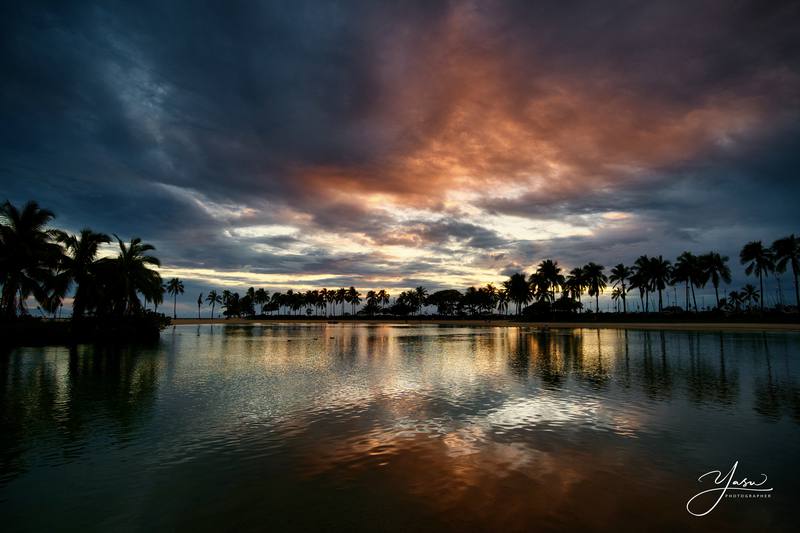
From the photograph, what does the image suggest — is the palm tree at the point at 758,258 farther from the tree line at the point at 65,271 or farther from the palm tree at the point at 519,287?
the tree line at the point at 65,271

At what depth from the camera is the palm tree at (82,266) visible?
5023 cm

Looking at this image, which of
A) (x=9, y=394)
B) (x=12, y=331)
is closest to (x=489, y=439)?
(x=9, y=394)

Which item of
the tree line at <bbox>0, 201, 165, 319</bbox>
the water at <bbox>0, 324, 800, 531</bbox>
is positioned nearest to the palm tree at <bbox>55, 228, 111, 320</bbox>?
the tree line at <bbox>0, 201, 165, 319</bbox>

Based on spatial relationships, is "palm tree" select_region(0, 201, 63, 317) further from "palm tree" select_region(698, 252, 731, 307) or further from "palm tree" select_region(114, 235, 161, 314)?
"palm tree" select_region(698, 252, 731, 307)

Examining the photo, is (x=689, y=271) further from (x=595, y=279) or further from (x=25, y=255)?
(x=25, y=255)

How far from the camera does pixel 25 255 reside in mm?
41281

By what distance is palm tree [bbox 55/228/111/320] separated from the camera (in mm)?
50234

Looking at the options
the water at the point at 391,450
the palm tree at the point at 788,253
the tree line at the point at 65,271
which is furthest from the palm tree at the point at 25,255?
the palm tree at the point at 788,253

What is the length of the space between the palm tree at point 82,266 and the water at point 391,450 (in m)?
28.6

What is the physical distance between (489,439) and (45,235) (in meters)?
50.8

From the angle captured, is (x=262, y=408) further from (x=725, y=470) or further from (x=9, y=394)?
(x=725, y=470)

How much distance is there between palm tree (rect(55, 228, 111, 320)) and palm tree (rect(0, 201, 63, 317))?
514 centimetres

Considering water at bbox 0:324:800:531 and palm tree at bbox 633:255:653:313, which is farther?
palm tree at bbox 633:255:653:313

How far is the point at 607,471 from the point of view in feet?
36.5
